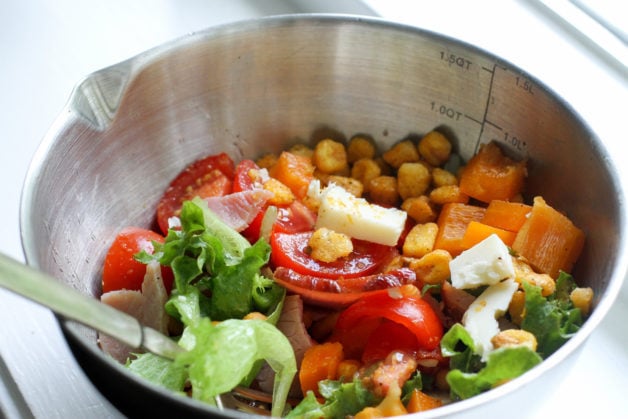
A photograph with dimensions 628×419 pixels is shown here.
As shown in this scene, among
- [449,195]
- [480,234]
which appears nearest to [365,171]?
[449,195]

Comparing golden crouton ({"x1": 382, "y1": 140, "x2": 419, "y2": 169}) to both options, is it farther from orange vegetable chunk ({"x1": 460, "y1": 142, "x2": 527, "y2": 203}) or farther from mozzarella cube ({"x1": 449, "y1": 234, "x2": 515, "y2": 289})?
mozzarella cube ({"x1": 449, "y1": 234, "x2": 515, "y2": 289})

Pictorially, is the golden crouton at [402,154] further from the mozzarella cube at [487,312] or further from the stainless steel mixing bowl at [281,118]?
the mozzarella cube at [487,312]

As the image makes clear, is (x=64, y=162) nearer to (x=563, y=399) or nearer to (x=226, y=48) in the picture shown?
(x=226, y=48)

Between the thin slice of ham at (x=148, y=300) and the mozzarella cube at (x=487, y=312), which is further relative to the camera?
the thin slice of ham at (x=148, y=300)

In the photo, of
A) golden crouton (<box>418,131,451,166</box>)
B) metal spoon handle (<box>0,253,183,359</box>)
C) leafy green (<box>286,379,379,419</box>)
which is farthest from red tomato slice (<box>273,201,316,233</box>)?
metal spoon handle (<box>0,253,183,359</box>)

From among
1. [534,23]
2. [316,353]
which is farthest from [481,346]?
[534,23]

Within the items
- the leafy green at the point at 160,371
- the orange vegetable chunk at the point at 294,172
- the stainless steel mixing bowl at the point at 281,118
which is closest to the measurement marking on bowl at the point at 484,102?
the stainless steel mixing bowl at the point at 281,118

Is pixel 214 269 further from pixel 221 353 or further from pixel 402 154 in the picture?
pixel 402 154

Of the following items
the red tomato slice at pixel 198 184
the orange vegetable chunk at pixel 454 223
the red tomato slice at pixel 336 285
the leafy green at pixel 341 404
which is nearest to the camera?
the leafy green at pixel 341 404
